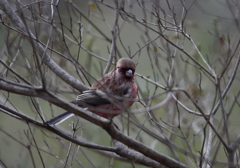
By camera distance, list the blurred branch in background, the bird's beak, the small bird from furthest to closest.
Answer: the bird's beak, the small bird, the blurred branch in background

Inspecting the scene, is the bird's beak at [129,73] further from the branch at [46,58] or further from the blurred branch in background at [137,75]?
the branch at [46,58]

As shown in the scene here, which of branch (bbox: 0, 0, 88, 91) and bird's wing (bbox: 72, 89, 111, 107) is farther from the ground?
branch (bbox: 0, 0, 88, 91)

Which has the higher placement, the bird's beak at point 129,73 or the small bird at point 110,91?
the bird's beak at point 129,73

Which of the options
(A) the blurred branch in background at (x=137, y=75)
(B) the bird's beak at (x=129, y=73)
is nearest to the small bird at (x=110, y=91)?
(B) the bird's beak at (x=129, y=73)

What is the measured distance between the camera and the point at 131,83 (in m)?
5.67

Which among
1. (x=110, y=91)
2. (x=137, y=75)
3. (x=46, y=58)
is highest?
(x=137, y=75)

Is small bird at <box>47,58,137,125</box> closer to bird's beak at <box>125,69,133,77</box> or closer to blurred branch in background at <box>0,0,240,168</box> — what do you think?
bird's beak at <box>125,69,133,77</box>

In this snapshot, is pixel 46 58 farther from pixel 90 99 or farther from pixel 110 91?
pixel 110 91

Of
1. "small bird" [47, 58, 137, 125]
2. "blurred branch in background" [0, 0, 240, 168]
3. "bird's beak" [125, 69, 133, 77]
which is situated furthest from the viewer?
"bird's beak" [125, 69, 133, 77]

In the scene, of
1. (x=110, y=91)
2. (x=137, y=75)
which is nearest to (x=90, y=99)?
(x=110, y=91)

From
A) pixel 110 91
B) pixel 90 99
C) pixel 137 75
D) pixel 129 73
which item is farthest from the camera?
pixel 129 73

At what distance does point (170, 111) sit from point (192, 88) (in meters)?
2.09

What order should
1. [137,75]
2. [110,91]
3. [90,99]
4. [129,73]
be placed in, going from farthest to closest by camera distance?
[129,73] < [137,75] < [90,99] < [110,91]

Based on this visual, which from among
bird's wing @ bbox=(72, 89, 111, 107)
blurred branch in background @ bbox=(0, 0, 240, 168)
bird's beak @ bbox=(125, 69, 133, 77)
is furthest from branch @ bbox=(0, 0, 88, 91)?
bird's beak @ bbox=(125, 69, 133, 77)
